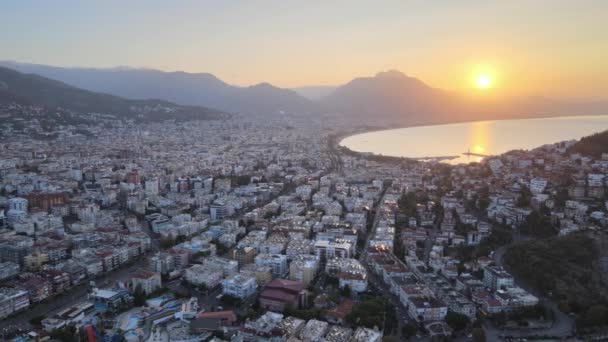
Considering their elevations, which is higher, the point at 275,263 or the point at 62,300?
the point at 275,263

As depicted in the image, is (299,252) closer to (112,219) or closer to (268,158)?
(112,219)

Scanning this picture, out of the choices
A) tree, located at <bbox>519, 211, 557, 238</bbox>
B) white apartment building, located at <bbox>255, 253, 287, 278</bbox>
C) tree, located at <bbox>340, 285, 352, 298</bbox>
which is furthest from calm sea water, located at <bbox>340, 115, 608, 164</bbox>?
tree, located at <bbox>340, 285, 352, 298</bbox>

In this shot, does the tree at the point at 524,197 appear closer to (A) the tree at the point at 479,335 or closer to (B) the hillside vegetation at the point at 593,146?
(B) the hillside vegetation at the point at 593,146

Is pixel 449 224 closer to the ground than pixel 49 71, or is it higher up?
closer to the ground

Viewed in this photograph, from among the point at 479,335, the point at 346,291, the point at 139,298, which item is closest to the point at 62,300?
the point at 139,298

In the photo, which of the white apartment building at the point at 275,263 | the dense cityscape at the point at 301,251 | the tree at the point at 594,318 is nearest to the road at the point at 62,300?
the dense cityscape at the point at 301,251

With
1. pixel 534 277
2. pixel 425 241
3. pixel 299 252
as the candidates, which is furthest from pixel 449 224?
pixel 299 252

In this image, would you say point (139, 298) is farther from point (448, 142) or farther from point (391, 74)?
point (391, 74)

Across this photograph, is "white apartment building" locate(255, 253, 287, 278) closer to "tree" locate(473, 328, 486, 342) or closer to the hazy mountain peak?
"tree" locate(473, 328, 486, 342)
